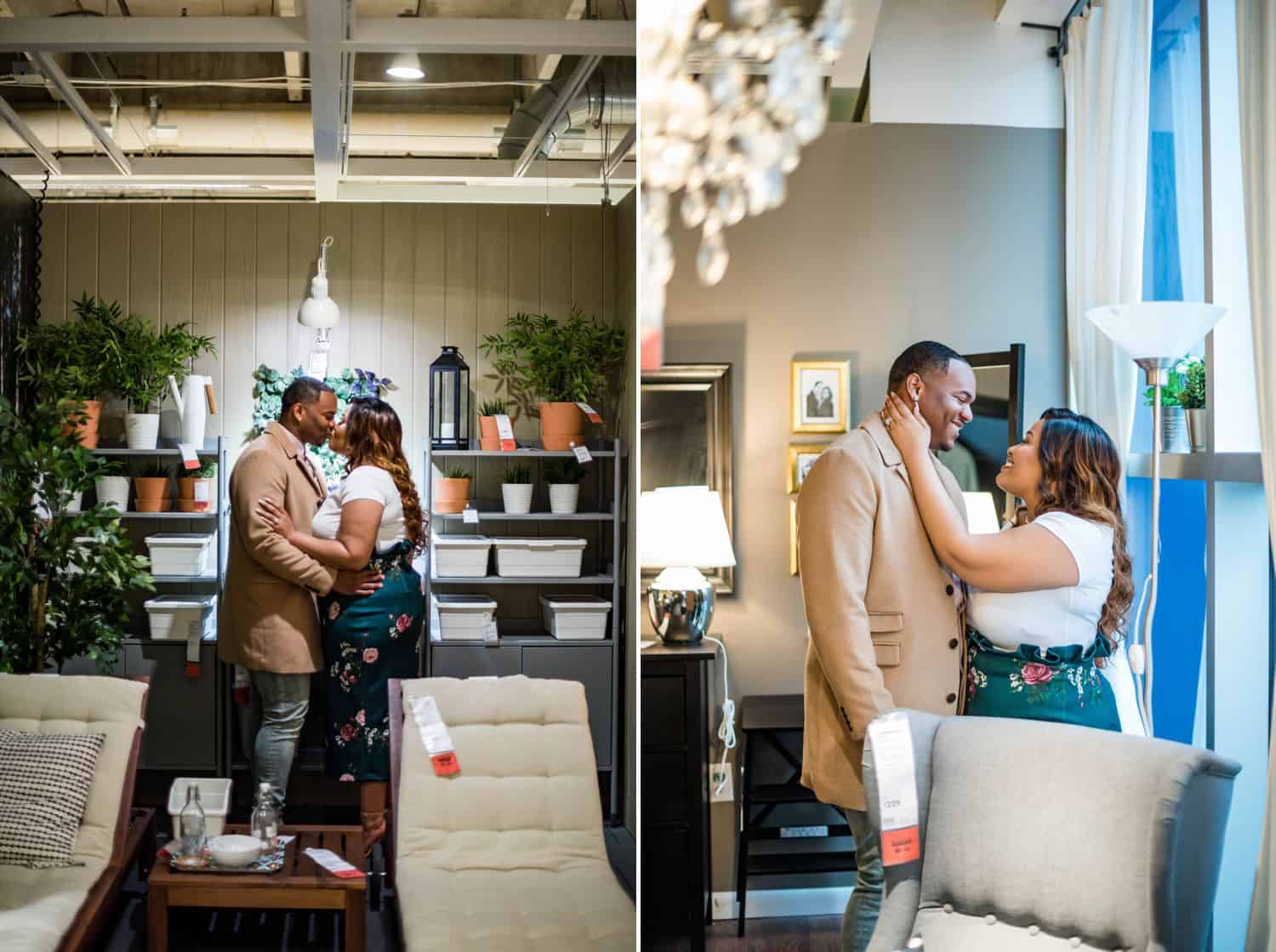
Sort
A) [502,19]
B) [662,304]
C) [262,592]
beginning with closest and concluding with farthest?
1. [262,592]
2. [502,19]
3. [662,304]

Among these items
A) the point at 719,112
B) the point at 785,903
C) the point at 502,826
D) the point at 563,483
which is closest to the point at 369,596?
the point at 563,483

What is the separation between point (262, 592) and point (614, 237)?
72cm

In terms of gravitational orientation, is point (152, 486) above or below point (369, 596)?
above

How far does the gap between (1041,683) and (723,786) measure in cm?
51

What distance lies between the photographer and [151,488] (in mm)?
1314

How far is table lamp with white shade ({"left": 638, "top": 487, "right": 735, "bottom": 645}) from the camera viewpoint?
154cm

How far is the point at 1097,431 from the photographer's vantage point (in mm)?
1497

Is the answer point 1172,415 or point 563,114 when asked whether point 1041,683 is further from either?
point 563,114

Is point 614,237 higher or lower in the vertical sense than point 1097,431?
higher

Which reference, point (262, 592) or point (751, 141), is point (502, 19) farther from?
point (262, 592)

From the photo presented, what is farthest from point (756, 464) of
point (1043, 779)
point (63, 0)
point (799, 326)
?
point (63, 0)

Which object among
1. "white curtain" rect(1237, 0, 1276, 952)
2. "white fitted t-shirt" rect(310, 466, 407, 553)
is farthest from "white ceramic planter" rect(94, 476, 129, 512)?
"white curtain" rect(1237, 0, 1276, 952)

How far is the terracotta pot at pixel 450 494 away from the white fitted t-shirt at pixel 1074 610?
781 millimetres

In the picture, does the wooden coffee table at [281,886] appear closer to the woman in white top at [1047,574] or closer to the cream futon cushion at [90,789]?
the cream futon cushion at [90,789]
